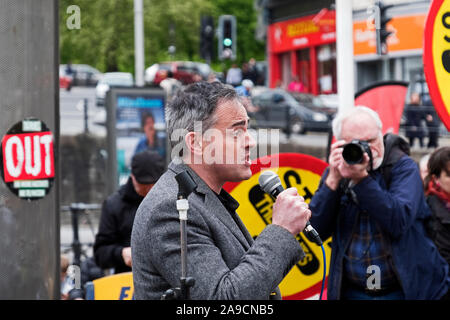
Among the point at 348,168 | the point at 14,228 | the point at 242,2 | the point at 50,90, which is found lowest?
the point at 14,228

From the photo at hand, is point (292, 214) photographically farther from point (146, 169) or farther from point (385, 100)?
point (385, 100)

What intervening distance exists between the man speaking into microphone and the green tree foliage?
2.88m

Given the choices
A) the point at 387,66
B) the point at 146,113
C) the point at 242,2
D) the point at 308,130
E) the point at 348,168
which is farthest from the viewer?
the point at 242,2

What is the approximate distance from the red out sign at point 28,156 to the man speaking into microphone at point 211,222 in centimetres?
179

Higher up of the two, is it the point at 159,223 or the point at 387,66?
the point at 387,66

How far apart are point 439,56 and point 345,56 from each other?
5.34ft

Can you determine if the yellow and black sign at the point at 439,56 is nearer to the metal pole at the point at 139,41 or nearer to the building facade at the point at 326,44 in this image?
the metal pole at the point at 139,41

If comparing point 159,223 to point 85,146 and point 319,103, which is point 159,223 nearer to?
point 85,146

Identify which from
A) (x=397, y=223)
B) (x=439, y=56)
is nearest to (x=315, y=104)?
(x=397, y=223)

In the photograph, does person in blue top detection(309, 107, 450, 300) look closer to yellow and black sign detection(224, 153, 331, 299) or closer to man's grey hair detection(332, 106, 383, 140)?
man's grey hair detection(332, 106, 383, 140)

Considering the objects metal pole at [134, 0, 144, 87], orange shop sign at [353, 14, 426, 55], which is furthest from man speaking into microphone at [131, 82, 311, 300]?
orange shop sign at [353, 14, 426, 55]

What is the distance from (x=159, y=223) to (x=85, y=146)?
1871cm

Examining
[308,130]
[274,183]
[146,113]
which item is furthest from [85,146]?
[274,183]

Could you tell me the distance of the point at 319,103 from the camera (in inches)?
1071
